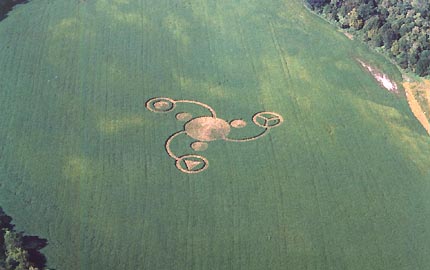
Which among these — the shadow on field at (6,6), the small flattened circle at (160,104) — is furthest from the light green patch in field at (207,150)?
the shadow on field at (6,6)

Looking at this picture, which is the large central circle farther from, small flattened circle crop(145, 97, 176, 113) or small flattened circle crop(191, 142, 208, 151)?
small flattened circle crop(145, 97, 176, 113)

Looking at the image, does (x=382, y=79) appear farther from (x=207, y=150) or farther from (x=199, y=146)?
(x=199, y=146)

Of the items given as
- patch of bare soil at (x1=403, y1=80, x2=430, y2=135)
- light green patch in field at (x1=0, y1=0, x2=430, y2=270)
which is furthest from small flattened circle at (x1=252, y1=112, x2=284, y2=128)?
patch of bare soil at (x1=403, y1=80, x2=430, y2=135)

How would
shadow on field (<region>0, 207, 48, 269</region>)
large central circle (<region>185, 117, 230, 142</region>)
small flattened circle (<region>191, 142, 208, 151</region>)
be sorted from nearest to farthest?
shadow on field (<region>0, 207, 48, 269</region>) → small flattened circle (<region>191, 142, 208, 151</region>) → large central circle (<region>185, 117, 230, 142</region>)

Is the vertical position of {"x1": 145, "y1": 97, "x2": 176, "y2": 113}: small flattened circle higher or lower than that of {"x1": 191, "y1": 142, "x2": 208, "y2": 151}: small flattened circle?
lower

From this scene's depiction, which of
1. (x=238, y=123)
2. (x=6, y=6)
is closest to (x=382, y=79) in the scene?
(x=238, y=123)

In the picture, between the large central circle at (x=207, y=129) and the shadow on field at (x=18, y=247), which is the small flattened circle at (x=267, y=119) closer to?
the large central circle at (x=207, y=129)

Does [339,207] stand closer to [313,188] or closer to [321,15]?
[313,188]
